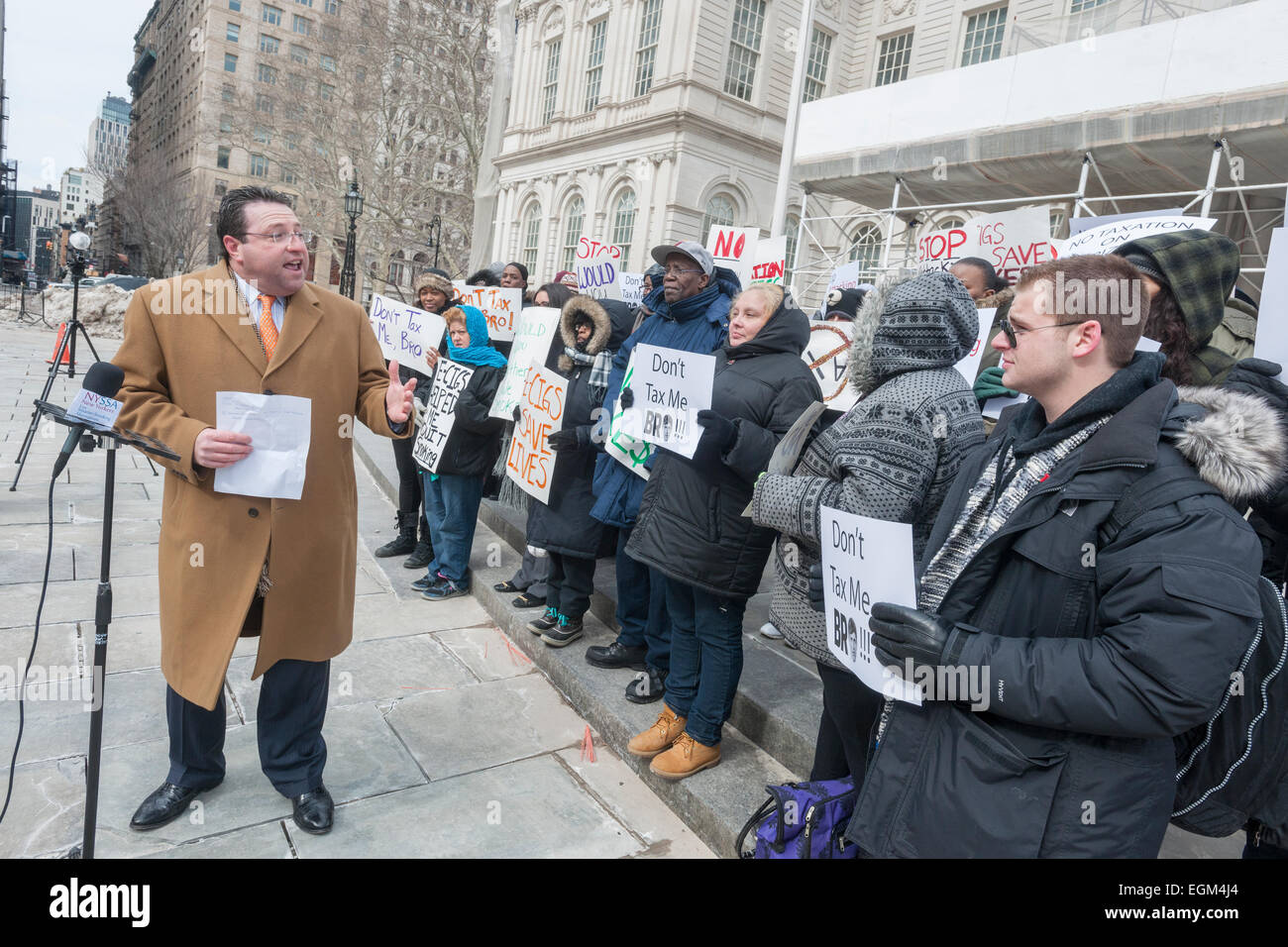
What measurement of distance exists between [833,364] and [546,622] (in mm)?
2617

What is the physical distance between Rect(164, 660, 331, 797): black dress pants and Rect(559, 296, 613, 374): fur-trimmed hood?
7.25 feet

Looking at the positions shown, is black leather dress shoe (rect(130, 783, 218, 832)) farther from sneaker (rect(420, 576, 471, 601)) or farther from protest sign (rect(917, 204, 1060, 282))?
protest sign (rect(917, 204, 1060, 282))

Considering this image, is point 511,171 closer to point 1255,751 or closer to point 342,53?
point 342,53

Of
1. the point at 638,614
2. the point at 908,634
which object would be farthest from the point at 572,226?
the point at 908,634

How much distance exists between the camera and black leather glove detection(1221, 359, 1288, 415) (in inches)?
73.7

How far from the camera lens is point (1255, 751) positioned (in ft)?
5.38

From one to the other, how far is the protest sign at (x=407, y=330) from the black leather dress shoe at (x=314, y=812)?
116 inches

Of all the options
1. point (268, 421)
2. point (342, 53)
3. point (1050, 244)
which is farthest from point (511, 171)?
point (268, 421)

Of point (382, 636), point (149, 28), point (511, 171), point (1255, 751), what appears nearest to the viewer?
point (1255, 751)

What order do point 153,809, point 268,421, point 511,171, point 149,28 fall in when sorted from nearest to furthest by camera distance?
point 268,421 < point 153,809 < point 511,171 < point 149,28

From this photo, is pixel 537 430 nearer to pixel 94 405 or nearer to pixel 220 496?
pixel 220 496
